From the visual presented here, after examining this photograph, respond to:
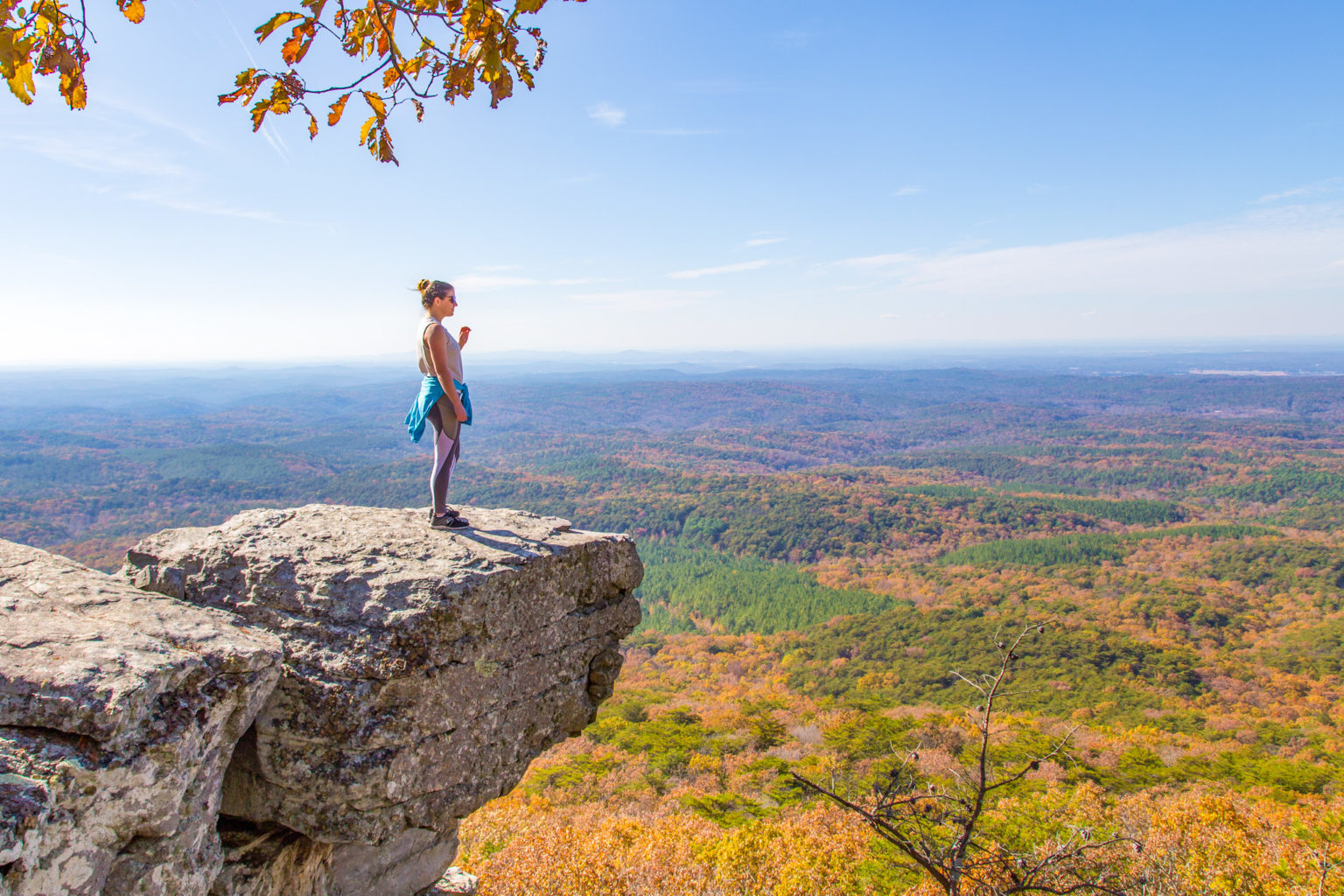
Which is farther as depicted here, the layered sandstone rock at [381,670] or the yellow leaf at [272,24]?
the layered sandstone rock at [381,670]

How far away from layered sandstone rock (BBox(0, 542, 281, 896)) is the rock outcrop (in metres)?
0.04

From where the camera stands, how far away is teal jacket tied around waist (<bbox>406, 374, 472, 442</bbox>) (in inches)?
266

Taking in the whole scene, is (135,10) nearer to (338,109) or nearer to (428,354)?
(338,109)

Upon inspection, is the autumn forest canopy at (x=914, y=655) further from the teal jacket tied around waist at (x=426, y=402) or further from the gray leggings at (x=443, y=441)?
the teal jacket tied around waist at (x=426, y=402)

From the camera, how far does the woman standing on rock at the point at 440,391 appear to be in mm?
6576

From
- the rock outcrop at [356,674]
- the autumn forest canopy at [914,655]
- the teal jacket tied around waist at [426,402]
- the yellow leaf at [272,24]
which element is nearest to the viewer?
the yellow leaf at [272,24]

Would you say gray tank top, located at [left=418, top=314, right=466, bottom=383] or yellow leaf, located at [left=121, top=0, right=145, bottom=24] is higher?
yellow leaf, located at [left=121, top=0, right=145, bottom=24]

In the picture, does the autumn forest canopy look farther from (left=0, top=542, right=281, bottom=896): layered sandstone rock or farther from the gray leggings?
the gray leggings

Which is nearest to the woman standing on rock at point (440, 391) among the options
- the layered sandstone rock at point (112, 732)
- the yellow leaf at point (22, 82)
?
the layered sandstone rock at point (112, 732)

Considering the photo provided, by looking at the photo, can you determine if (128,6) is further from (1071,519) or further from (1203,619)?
(1071,519)

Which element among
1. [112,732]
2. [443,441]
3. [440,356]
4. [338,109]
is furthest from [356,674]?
[338,109]

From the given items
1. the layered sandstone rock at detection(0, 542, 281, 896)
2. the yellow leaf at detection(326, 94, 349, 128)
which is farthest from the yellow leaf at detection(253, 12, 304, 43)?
the layered sandstone rock at detection(0, 542, 281, 896)

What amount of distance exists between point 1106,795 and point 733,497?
11167cm

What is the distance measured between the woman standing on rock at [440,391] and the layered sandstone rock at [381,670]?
1.92 ft
